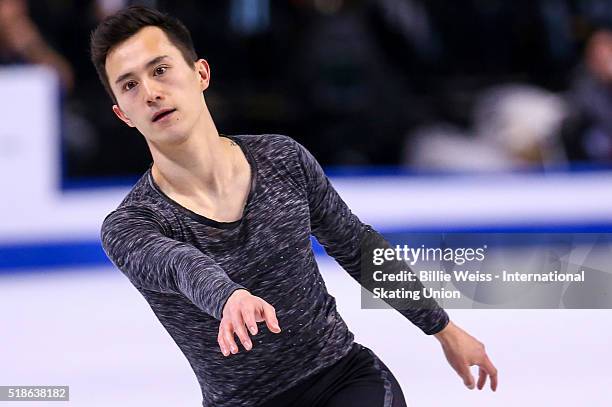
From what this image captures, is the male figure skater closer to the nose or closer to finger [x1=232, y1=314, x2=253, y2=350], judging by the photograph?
the nose

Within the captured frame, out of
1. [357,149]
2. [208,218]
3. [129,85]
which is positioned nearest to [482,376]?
[208,218]

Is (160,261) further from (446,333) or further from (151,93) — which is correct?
(446,333)

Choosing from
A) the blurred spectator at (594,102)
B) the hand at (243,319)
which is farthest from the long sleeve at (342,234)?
the blurred spectator at (594,102)

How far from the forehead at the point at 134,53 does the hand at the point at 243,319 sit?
2.16 feet

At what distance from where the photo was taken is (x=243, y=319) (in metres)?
1.76

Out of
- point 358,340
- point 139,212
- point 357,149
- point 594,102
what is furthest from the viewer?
point 594,102

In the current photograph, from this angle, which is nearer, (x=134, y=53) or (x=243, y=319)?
(x=243, y=319)

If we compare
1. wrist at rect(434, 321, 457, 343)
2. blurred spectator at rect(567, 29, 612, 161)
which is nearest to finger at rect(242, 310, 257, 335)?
wrist at rect(434, 321, 457, 343)

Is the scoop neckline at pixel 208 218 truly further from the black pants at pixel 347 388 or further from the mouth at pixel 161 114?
the black pants at pixel 347 388

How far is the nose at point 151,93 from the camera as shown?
224cm

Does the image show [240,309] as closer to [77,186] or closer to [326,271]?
[326,271]

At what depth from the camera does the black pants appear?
2.26m

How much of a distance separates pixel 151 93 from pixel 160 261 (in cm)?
41

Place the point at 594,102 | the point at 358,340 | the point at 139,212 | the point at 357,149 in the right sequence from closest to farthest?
1. the point at 139,212
2. the point at 358,340
3. the point at 357,149
4. the point at 594,102
